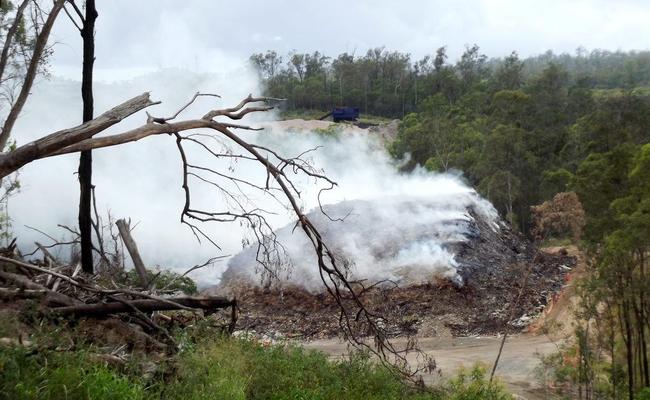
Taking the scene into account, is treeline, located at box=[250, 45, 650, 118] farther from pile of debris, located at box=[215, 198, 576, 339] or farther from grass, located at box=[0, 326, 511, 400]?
grass, located at box=[0, 326, 511, 400]

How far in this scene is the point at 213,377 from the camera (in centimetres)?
518

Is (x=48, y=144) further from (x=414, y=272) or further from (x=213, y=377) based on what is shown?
(x=414, y=272)

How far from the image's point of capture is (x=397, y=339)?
19.3 metres

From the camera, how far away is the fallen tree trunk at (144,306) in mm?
5523

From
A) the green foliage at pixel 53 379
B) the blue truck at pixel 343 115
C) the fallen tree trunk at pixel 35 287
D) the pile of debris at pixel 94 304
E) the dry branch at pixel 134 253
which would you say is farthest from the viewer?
the blue truck at pixel 343 115

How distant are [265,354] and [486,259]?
61.9 ft

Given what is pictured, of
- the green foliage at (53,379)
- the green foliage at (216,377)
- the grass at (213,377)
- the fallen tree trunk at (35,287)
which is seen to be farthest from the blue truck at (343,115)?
the green foliage at (53,379)

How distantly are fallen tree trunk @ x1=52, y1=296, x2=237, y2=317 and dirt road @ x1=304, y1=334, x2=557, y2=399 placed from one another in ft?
27.7

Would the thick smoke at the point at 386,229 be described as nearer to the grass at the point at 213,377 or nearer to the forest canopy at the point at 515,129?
the forest canopy at the point at 515,129

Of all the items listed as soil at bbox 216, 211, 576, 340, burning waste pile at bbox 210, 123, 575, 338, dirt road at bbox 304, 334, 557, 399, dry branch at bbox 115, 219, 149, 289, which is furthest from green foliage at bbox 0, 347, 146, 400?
soil at bbox 216, 211, 576, 340

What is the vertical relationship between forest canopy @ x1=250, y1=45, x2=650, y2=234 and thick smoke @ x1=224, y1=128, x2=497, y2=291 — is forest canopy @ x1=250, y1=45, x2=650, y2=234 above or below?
above

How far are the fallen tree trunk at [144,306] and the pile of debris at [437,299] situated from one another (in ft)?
40.6

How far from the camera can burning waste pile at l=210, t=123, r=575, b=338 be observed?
812 inches

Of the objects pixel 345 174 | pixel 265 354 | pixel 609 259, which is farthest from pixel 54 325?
pixel 345 174
